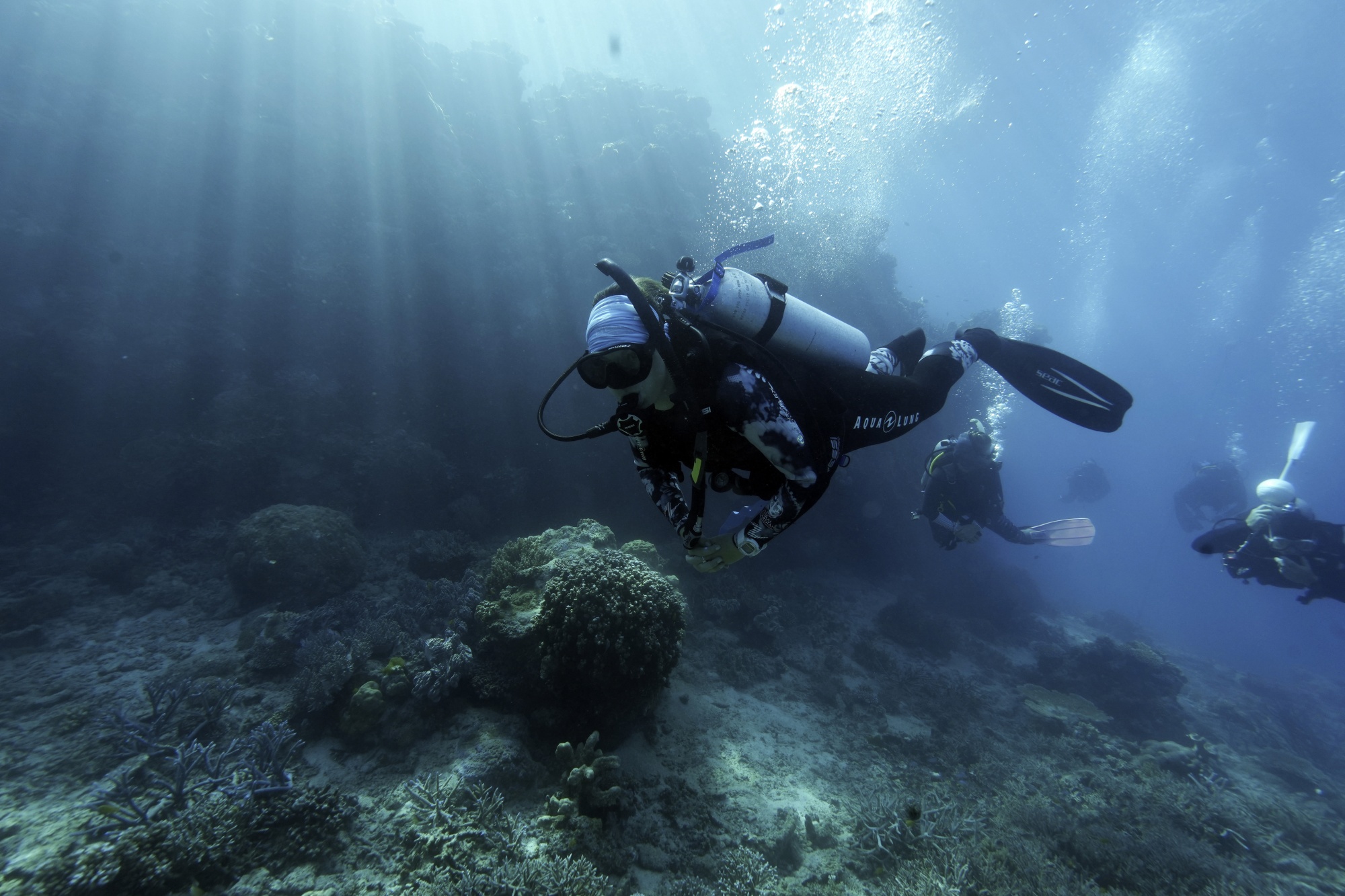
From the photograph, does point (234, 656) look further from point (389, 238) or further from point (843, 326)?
point (389, 238)

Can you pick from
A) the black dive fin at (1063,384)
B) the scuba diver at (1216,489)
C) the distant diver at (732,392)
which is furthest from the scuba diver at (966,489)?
the scuba diver at (1216,489)

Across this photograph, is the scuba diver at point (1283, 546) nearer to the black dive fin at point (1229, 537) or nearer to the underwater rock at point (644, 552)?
the black dive fin at point (1229, 537)

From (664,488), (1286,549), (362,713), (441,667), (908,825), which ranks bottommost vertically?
(908,825)

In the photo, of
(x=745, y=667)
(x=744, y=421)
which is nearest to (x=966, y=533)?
(x=745, y=667)

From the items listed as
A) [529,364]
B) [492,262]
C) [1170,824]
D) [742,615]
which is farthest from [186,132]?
[1170,824]

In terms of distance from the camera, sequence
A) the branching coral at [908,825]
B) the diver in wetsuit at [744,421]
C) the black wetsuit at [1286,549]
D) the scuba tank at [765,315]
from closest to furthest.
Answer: the diver in wetsuit at [744,421] < the scuba tank at [765,315] < the branching coral at [908,825] < the black wetsuit at [1286,549]

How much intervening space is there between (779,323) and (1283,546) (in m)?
10.4

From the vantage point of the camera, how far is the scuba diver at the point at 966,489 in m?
9.52

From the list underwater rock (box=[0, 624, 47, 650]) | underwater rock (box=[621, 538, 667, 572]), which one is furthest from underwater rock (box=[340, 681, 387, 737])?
underwater rock (box=[0, 624, 47, 650])

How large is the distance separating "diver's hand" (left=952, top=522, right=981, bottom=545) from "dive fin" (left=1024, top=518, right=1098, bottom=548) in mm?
1673

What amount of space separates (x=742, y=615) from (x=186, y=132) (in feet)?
68.9

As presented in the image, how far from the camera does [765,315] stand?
3121mm

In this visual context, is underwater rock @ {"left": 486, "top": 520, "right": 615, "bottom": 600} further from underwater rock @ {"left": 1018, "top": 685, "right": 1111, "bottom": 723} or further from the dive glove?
underwater rock @ {"left": 1018, "top": 685, "right": 1111, "bottom": 723}

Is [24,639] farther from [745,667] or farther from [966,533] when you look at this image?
[966,533]
